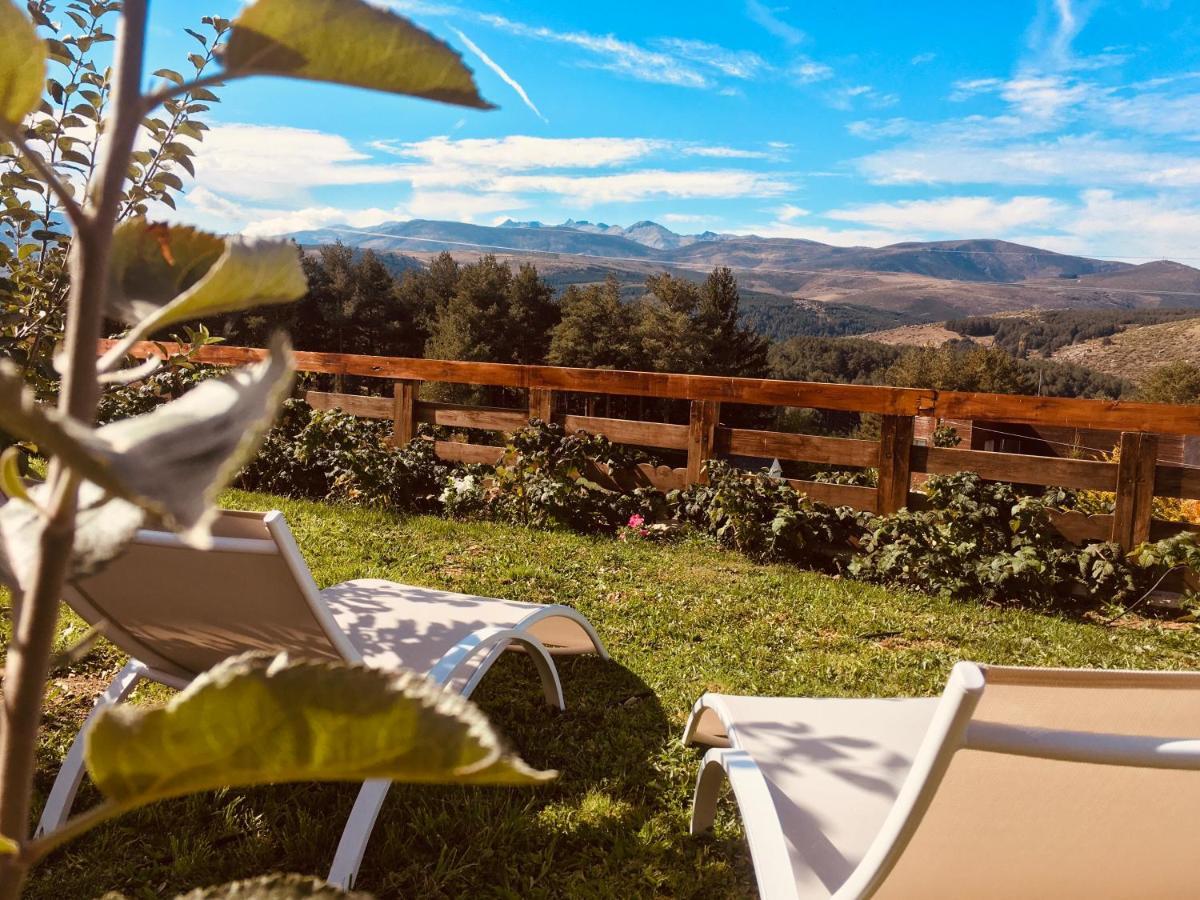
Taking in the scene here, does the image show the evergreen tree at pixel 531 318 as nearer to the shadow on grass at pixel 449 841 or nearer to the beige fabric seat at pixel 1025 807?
the shadow on grass at pixel 449 841

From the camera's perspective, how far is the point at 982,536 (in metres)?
4.91

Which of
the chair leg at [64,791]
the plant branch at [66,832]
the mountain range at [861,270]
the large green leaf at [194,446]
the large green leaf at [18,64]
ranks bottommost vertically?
the chair leg at [64,791]

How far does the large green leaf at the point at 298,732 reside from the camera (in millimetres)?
240

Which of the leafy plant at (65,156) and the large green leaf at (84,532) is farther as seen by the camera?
the leafy plant at (65,156)

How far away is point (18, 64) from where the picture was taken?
0.27m

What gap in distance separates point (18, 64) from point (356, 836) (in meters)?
2.12

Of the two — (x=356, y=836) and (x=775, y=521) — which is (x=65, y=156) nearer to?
(x=356, y=836)

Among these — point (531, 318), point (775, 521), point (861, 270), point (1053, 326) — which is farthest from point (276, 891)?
point (861, 270)

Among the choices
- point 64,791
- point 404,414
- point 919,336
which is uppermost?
point 919,336

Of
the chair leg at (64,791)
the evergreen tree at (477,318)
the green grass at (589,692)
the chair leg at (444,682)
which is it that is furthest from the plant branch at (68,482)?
the evergreen tree at (477,318)

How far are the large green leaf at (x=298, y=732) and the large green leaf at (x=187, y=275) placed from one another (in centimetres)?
12

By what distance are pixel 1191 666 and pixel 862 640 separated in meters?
1.43

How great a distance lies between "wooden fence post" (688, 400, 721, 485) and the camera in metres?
5.91

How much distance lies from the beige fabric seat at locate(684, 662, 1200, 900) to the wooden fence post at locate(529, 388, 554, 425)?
4.74m
